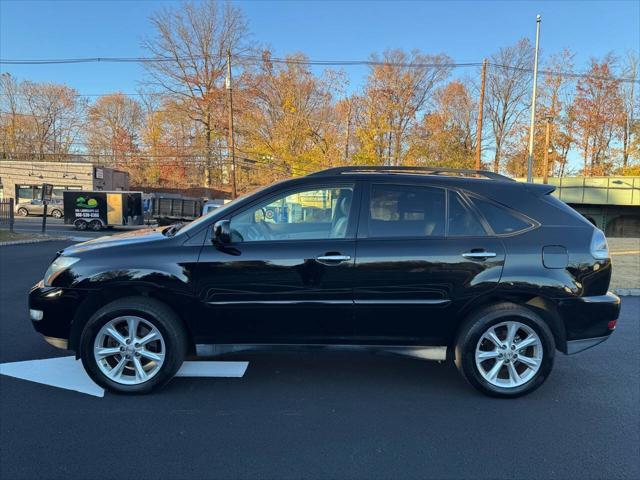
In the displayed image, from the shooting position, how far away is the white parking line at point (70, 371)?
3648mm

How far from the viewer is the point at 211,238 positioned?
11.2 ft

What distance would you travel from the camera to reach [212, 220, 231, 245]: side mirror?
132 inches

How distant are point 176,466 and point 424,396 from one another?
1982 mm

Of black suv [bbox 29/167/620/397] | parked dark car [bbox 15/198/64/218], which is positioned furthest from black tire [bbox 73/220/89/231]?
black suv [bbox 29/167/620/397]

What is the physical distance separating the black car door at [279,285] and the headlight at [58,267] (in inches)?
41.6

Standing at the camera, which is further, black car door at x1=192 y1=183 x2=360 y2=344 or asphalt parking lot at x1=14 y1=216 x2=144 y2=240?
asphalt parking lot at x1=14 y1=216 x2=144 y2=240

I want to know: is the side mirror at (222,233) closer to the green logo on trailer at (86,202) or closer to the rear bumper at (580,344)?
the rear bumper at (580,344)

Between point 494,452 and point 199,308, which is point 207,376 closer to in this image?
point 199,308

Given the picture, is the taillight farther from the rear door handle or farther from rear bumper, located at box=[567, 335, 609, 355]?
the rear door handle

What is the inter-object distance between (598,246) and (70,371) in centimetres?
469

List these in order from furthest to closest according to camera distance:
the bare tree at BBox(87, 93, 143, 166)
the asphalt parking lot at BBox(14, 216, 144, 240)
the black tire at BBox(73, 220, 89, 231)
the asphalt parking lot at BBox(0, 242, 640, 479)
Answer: the bare tree at BBox(87, 93, 143, 166)
the black tire at BBox(73, 220, 89, 231)
the asphalt parking lot at BBox(14, 216, 144, 240)
the asphalt parking lot at BBox(0, 242, 640, 479)

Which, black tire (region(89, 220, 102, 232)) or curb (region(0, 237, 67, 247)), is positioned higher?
black tire (region(89, 220, 102, 232))

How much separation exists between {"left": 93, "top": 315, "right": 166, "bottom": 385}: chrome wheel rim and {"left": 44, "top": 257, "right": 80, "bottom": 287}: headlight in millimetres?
570

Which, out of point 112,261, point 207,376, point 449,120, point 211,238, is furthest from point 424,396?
point 449,120
